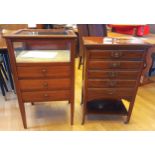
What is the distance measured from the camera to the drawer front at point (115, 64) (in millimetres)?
1395

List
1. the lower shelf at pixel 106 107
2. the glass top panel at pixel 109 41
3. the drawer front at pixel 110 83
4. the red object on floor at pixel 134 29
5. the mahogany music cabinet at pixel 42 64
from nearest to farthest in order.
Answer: the mahogany music cabinet at pixel 42 64 → the glass top panel at pixel 109 41 → the drawer front at pixel 110 83 → the lower shelf at pixel 106 107 → the red object on floor at pixel 134 29

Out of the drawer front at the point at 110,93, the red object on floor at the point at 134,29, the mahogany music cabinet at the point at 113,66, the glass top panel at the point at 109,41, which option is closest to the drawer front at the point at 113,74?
the mahogany music cabinet at the point at 113,66

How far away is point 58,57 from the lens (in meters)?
1.40

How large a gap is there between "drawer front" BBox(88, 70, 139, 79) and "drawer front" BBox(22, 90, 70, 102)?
0.28m

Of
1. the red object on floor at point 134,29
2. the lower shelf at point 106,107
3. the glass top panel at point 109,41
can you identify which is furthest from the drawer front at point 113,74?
the red object on floor at point 134,29

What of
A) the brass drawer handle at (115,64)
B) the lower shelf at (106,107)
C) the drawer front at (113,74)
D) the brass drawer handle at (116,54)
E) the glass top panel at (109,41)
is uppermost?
the glass top panel at (109,41)

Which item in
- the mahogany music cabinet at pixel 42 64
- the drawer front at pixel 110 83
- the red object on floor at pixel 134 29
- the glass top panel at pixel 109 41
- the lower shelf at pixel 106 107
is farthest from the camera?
the red object on floor at pixel 134 29

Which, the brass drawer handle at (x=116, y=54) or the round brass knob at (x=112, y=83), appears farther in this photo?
the round brass knob at (x=112, y=83)

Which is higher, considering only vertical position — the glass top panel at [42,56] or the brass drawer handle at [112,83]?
the glass top panel at [42,56]

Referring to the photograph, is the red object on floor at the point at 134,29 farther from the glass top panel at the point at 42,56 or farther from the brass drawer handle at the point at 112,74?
the glass top panel at the point at 42,56

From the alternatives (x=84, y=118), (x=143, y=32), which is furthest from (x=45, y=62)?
(x=143, y=32)
